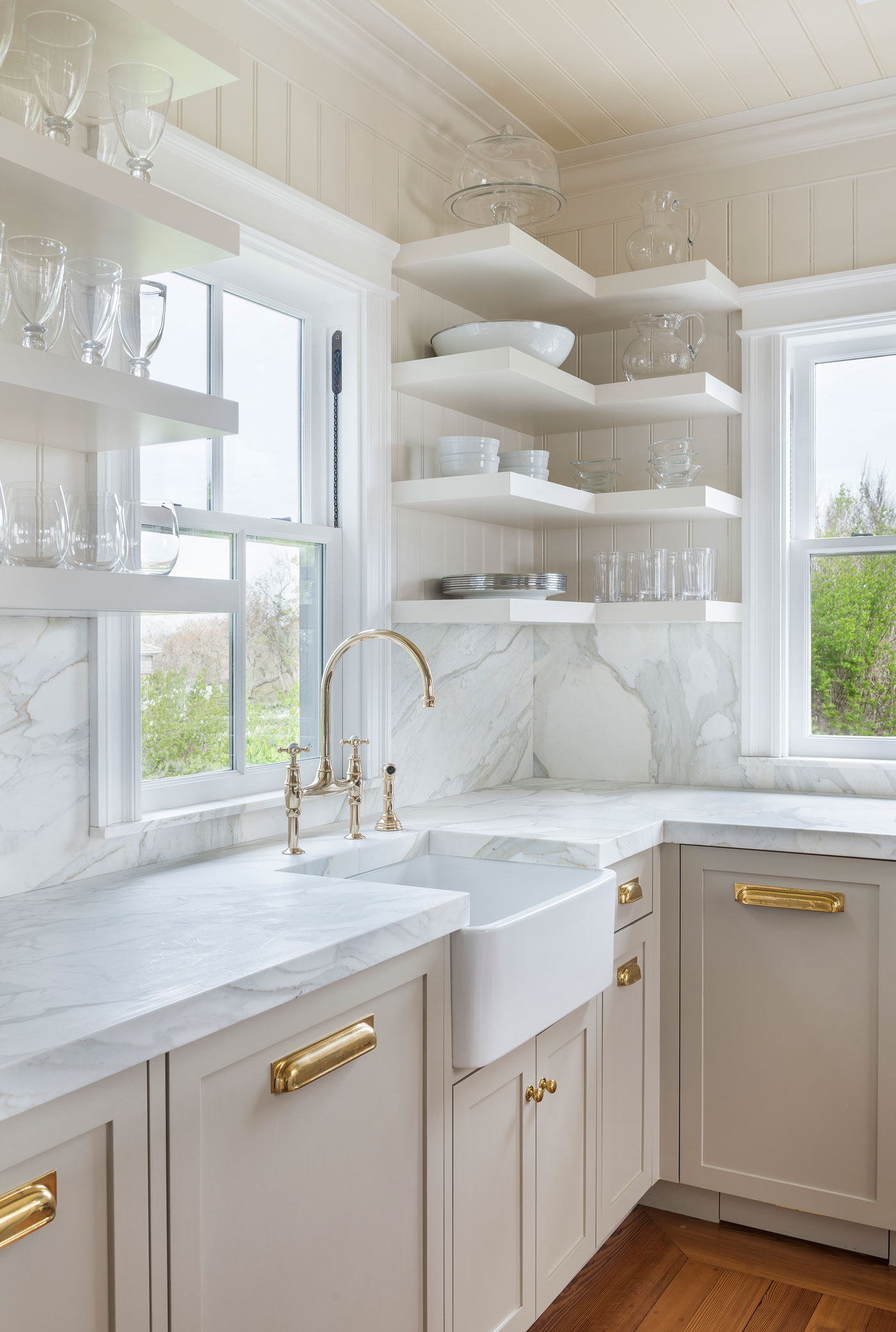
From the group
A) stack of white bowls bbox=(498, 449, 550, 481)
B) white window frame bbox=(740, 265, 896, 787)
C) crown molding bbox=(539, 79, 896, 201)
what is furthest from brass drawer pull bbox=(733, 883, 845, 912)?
crown molding bbox=(539, 79, 896, 201)

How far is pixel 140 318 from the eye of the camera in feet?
4.77

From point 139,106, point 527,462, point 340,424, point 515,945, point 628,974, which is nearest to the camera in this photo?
point 139,106

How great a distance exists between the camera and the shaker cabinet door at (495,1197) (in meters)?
1.60

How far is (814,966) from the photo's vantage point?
7.22 ft

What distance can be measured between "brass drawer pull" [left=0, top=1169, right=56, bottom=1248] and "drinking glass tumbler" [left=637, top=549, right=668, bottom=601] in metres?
2.14

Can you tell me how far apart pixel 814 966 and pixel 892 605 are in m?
1.09

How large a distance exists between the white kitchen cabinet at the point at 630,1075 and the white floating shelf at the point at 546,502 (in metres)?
1.01

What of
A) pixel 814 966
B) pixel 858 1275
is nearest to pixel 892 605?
pixel 814 966

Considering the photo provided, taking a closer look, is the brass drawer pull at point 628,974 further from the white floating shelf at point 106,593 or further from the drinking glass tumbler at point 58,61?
the drinking glass tumbler at point 58,61

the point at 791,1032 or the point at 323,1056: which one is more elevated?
the point at 323,1056

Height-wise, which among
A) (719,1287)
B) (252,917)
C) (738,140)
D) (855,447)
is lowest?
(719,1287)

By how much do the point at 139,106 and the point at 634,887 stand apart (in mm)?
1684

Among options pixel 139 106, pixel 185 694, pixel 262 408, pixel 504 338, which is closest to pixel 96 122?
pixel 139 106

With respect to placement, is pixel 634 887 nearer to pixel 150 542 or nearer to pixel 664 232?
pixel 150 542
